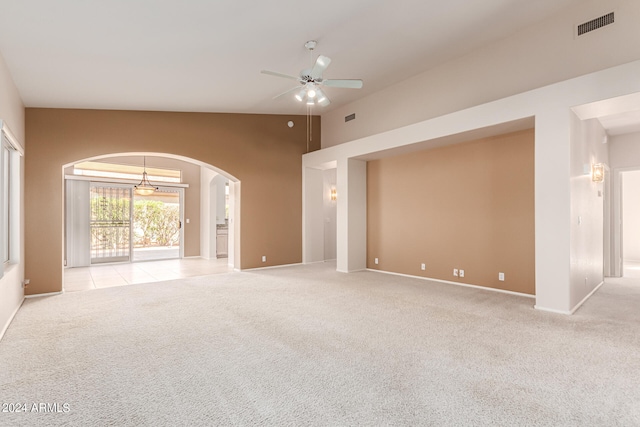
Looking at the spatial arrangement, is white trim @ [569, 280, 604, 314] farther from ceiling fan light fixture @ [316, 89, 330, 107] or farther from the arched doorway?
the arched doorway

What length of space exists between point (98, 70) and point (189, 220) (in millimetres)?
6472

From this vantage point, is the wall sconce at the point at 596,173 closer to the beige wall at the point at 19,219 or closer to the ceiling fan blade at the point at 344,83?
the ceiling fan blade at the point at 344,83

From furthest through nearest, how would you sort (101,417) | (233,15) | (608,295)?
(608,295) → (233,15) → (101,417)

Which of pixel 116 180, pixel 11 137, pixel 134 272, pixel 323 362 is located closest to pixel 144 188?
pixel 116 180

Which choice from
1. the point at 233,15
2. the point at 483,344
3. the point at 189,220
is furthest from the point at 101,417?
the point at 189,220

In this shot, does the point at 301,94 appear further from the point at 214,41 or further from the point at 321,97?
the point at 214,41

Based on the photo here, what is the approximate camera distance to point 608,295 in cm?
504

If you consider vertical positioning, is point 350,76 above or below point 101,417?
above

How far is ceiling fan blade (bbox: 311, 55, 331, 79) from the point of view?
12.7ft

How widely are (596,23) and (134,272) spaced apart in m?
8.96

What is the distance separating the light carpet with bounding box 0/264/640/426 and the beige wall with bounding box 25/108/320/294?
1.29 meters

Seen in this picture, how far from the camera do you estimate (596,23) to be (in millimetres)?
4000

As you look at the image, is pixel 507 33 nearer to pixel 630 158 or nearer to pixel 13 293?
pixel 630 158

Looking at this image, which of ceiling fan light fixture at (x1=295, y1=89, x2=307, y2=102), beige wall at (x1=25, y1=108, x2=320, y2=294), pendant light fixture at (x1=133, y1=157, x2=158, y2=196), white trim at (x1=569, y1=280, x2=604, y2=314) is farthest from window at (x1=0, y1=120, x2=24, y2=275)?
white trim at (x1=569, y1=280, x2=604, y2=314)
